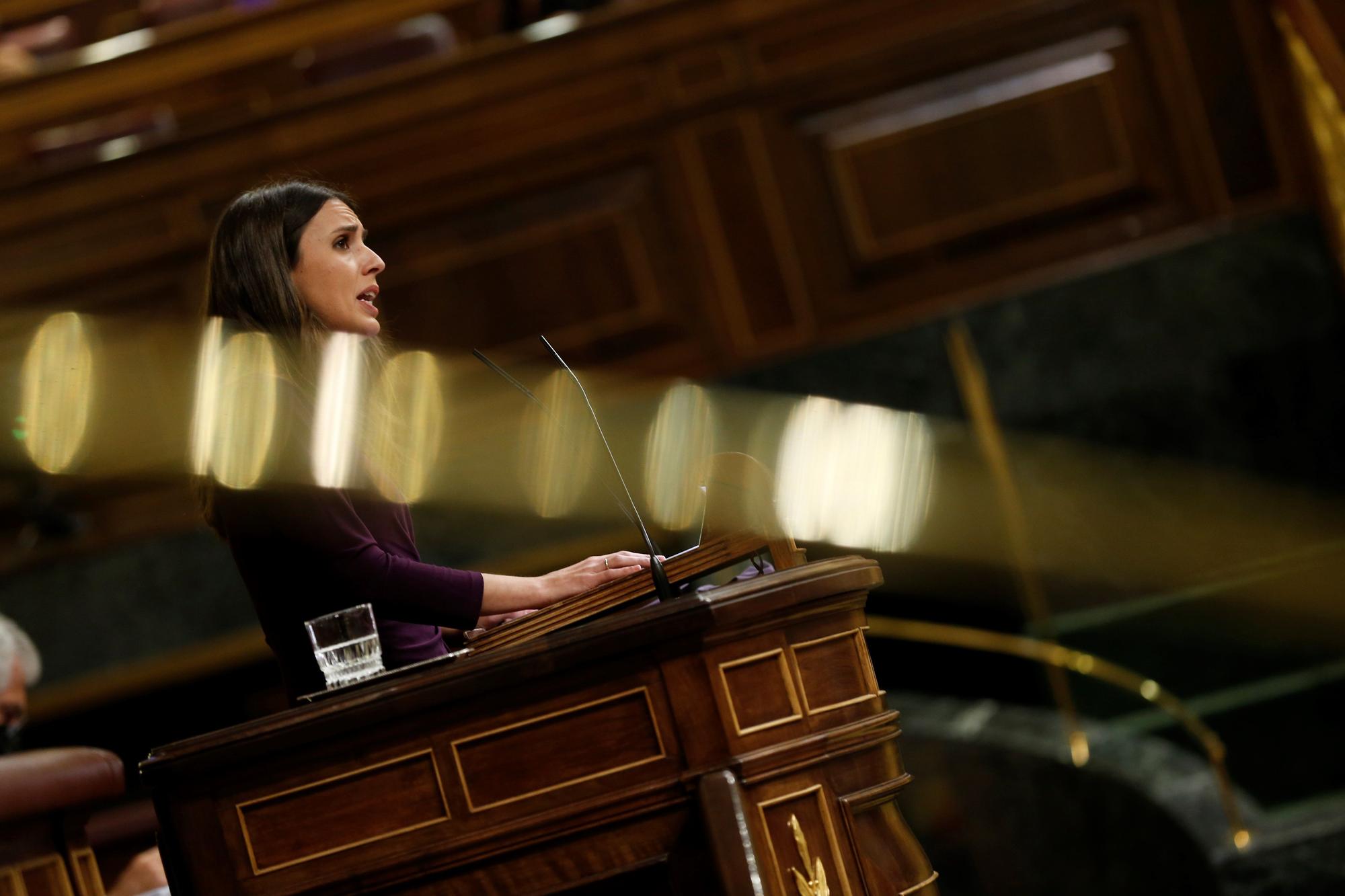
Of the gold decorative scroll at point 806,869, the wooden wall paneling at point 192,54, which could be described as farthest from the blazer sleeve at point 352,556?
the wooden wall paneling at point 192,54

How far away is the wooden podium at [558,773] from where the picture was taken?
108 centimetres

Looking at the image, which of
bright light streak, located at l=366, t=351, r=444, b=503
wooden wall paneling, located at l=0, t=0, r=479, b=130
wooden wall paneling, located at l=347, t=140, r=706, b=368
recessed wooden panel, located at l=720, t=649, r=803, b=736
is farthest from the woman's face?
wooden wall paneling, located at l=0, t=0, r=479, b=130

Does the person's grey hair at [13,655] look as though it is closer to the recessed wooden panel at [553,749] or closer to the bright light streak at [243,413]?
the bright light streak at [243,413]

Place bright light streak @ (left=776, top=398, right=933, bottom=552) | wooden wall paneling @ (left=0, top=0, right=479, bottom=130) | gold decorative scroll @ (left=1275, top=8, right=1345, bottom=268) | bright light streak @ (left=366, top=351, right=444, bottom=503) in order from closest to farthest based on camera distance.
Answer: gold decorative scroll @ (left=1275, top=8, right=1345, bottom=268), bright light streak @ (left=776, top=398, right=933, bottom=552), bright light streak @ (left=366, top=351, right=444, bottom=503), wooden wall paneling @ (left=0, top=0, right=479, bottom=130)

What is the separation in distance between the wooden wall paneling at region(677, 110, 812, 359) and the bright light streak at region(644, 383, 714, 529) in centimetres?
18

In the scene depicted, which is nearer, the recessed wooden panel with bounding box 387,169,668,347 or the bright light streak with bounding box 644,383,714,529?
the bright light streak with bounding box 644,383,714,529

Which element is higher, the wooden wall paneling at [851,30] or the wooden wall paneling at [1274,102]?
the wooden wall paneling at [851,30]

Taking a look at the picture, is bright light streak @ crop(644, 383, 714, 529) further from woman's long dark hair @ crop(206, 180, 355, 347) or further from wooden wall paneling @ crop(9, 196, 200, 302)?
woman's long dark hair @ crop(206, 180, 355, 347)

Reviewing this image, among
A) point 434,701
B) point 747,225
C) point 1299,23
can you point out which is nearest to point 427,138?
point 747,225

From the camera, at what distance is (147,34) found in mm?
3461

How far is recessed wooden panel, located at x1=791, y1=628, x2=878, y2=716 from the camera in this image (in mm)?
1127

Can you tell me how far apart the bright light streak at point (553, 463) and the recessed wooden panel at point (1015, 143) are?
0.71m

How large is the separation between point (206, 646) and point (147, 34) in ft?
5.12

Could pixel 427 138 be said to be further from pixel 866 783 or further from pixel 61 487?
pixel 866 783
